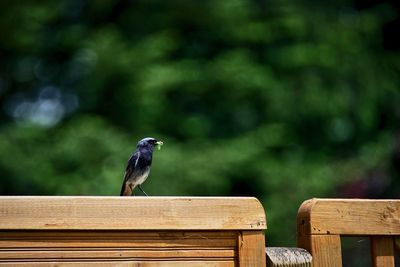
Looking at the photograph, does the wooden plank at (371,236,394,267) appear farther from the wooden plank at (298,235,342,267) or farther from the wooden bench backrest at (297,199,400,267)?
the wooden plank at (298,235,342,267)

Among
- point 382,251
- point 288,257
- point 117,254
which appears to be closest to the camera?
point 117,254

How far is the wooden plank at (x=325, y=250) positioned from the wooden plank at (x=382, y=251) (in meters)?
0.14

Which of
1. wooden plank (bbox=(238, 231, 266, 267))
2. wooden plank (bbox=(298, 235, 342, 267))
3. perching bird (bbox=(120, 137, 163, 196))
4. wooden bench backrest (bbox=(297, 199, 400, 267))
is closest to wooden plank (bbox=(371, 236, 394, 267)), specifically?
wooden bench backrest (bbox=(297, 199, 400, 267))

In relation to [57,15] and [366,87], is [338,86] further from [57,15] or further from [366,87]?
[57,15]

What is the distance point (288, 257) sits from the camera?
2.17 meters

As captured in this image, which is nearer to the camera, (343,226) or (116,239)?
(116,239)

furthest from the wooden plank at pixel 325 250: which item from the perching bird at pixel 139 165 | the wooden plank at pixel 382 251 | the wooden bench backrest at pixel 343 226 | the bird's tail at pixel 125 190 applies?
the bird's tail at pixel 125 190

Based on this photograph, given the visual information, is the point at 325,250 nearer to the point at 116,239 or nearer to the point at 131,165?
the point at 116,239

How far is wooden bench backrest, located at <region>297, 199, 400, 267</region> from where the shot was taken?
2.21m

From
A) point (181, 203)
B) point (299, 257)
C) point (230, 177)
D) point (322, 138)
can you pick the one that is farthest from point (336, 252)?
point (322, 138)

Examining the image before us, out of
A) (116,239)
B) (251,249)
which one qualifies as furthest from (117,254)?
(251,249)

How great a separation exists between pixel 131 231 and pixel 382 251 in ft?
2.44

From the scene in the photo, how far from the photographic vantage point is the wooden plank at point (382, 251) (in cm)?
228

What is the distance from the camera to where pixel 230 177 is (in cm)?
767
